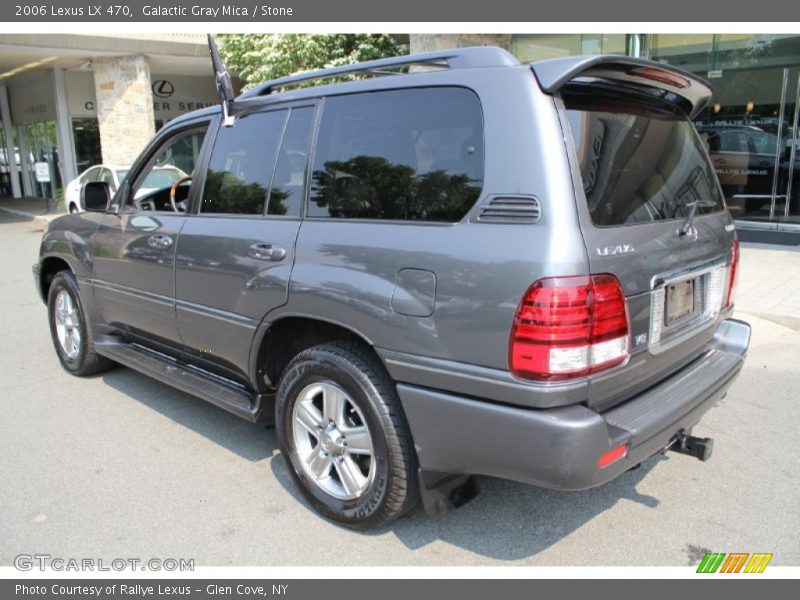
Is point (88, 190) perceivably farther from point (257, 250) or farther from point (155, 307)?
point (257, 250)

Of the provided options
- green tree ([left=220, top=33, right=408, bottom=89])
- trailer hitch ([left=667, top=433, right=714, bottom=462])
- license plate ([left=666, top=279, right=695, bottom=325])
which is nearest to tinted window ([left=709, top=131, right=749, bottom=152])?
green tree ([left=220, top=33, right=408, bottom=89])

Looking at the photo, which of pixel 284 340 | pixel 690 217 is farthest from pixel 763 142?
pixel 284 340

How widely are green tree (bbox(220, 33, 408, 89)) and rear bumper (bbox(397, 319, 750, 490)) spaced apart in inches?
496

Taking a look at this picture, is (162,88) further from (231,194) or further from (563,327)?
(563,327)

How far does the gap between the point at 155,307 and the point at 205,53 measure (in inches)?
661

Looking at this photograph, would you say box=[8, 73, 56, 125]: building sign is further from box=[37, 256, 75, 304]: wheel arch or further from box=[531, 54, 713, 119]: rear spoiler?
box=[531, 54, 713, 119]: rear spoiler

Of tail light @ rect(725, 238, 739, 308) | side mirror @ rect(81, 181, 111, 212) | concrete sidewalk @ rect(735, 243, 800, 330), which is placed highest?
side mirror @ rect(81, 181, 111, 212)

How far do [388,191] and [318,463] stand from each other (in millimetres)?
1388

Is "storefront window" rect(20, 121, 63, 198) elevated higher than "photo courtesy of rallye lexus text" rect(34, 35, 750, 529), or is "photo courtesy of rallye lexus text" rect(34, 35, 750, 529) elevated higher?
"storefront window" rect(20, 121, 63, 198)

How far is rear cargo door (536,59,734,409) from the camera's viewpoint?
244cm

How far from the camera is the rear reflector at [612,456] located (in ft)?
7.67

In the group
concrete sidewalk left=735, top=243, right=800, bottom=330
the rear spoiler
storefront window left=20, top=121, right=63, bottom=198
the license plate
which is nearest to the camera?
the rear spoiler

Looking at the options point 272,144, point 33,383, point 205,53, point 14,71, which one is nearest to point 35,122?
point 14,71

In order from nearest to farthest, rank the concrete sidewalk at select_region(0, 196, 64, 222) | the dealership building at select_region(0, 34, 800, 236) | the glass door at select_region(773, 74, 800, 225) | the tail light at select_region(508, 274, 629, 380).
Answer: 1. the tail light at select_region(508, 274, 629, 380)
2. the glass door at select_region(773, 74, 800, 225)
3. the dealership building at select_region(0, 34, 800, 236)
4. the concrete sidewalk at select_region(0, 196, 64, 222)
